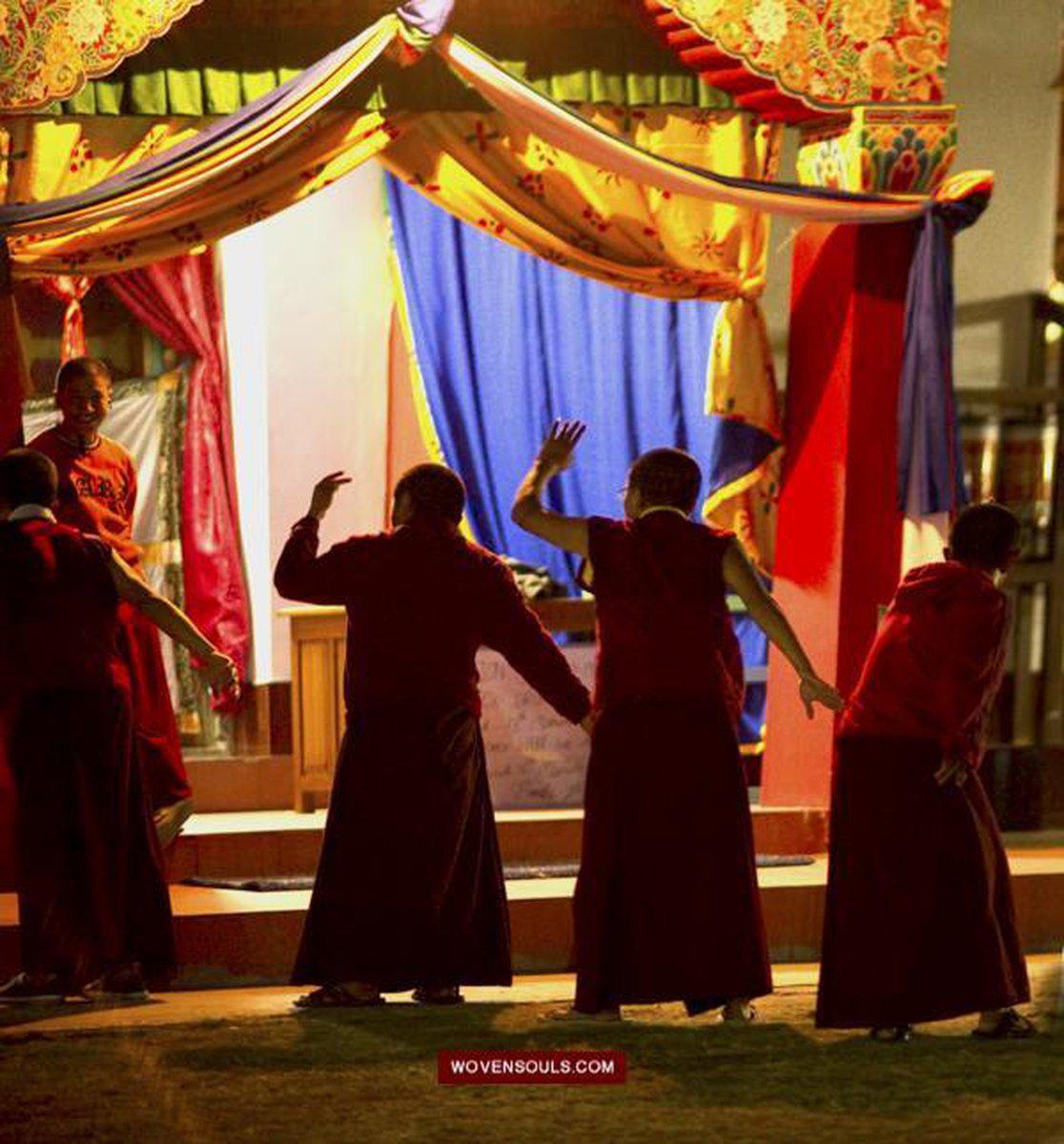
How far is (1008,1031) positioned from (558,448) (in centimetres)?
179

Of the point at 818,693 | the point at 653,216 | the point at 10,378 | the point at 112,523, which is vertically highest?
the point at 653,216

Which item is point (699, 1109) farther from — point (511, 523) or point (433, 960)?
point (511, 523)

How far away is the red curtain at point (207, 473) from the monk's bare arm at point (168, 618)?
1804 millimetres

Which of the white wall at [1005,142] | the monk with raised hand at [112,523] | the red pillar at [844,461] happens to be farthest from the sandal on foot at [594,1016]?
the white wall at [1005,142]

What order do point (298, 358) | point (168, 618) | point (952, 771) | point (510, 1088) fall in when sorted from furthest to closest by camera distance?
point (298, 358) → point (168, 618) → point (952, 771) → point (510, 1088)

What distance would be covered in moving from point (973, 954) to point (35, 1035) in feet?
7.31

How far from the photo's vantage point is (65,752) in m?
5.00

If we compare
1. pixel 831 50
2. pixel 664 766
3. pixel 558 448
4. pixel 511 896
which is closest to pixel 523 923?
pixel 511 896

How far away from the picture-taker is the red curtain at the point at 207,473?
686 centimetres

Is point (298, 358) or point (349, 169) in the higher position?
point (349, 169)

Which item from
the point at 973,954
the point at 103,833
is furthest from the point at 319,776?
the point at 973,954

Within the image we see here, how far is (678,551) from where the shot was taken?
4.82 metres

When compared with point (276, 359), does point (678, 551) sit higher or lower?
lower

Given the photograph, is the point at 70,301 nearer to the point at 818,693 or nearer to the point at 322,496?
the point at 322,496
